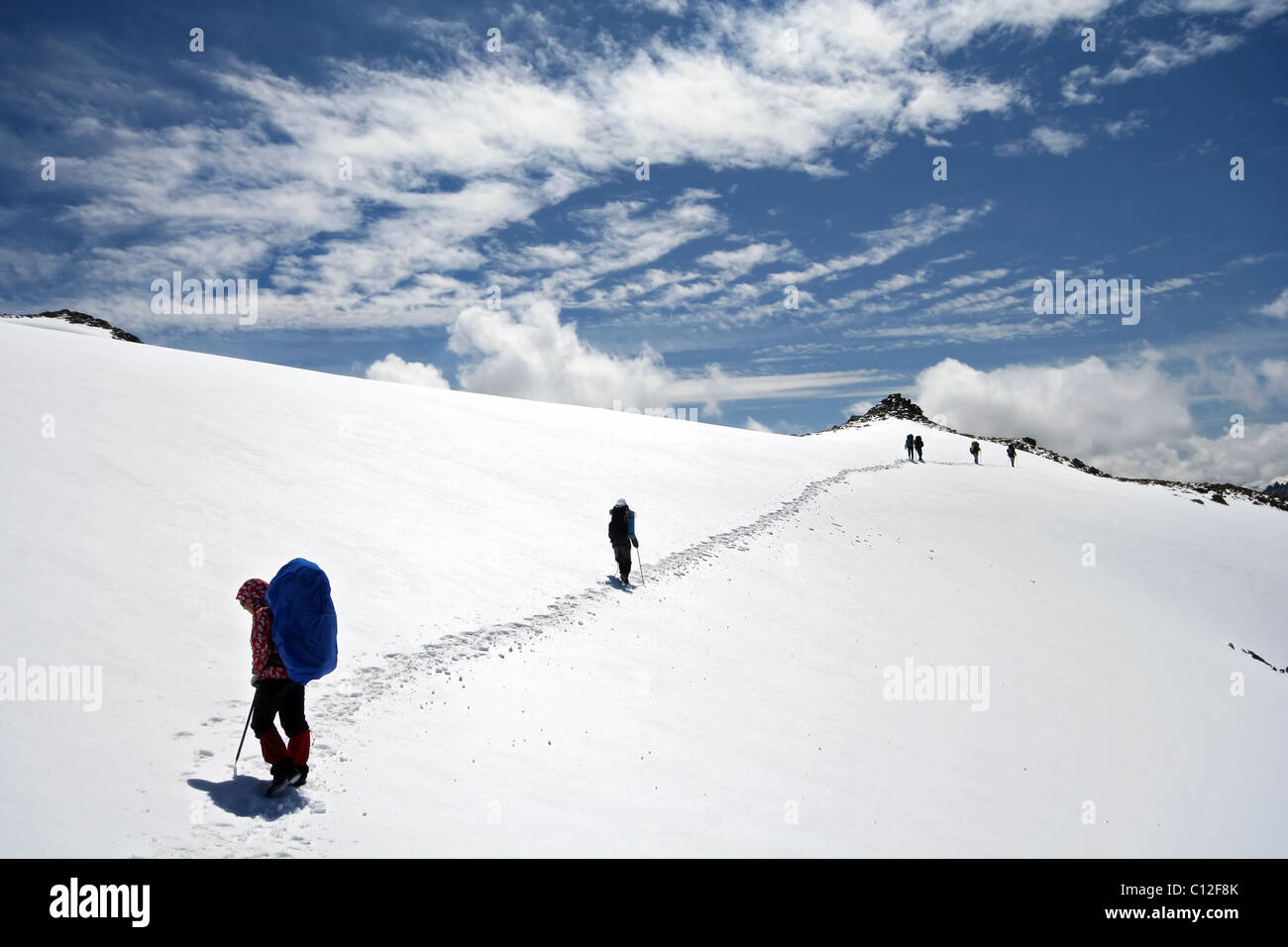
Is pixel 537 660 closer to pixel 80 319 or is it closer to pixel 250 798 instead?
pixel 250 798

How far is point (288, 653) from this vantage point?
6586 millimetres

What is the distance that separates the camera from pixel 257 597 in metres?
6.83

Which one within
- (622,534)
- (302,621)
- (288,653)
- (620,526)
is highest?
(620,526)

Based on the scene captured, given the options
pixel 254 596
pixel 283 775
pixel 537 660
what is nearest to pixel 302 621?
pixel 254 596

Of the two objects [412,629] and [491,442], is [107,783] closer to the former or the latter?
[412,629]

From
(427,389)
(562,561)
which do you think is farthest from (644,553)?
(427,389)

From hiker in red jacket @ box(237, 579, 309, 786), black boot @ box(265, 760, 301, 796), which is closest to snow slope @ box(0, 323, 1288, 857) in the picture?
black boot @ box(265, 760, 301, 796)

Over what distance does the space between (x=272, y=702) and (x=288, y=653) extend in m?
0.53

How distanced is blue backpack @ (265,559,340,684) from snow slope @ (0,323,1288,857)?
49.8 inches

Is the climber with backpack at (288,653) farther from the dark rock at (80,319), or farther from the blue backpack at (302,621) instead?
the dark rock at (80,319)

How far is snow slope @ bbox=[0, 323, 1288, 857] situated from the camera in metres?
6.87

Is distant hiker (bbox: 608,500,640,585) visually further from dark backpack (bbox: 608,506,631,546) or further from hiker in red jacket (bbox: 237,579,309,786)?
hiker in red jacket (bbox: 237,579,309,786)

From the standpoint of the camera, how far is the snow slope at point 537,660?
6867 mm

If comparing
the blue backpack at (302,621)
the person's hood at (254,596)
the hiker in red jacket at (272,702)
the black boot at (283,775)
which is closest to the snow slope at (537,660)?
the black boot at (283,775)
